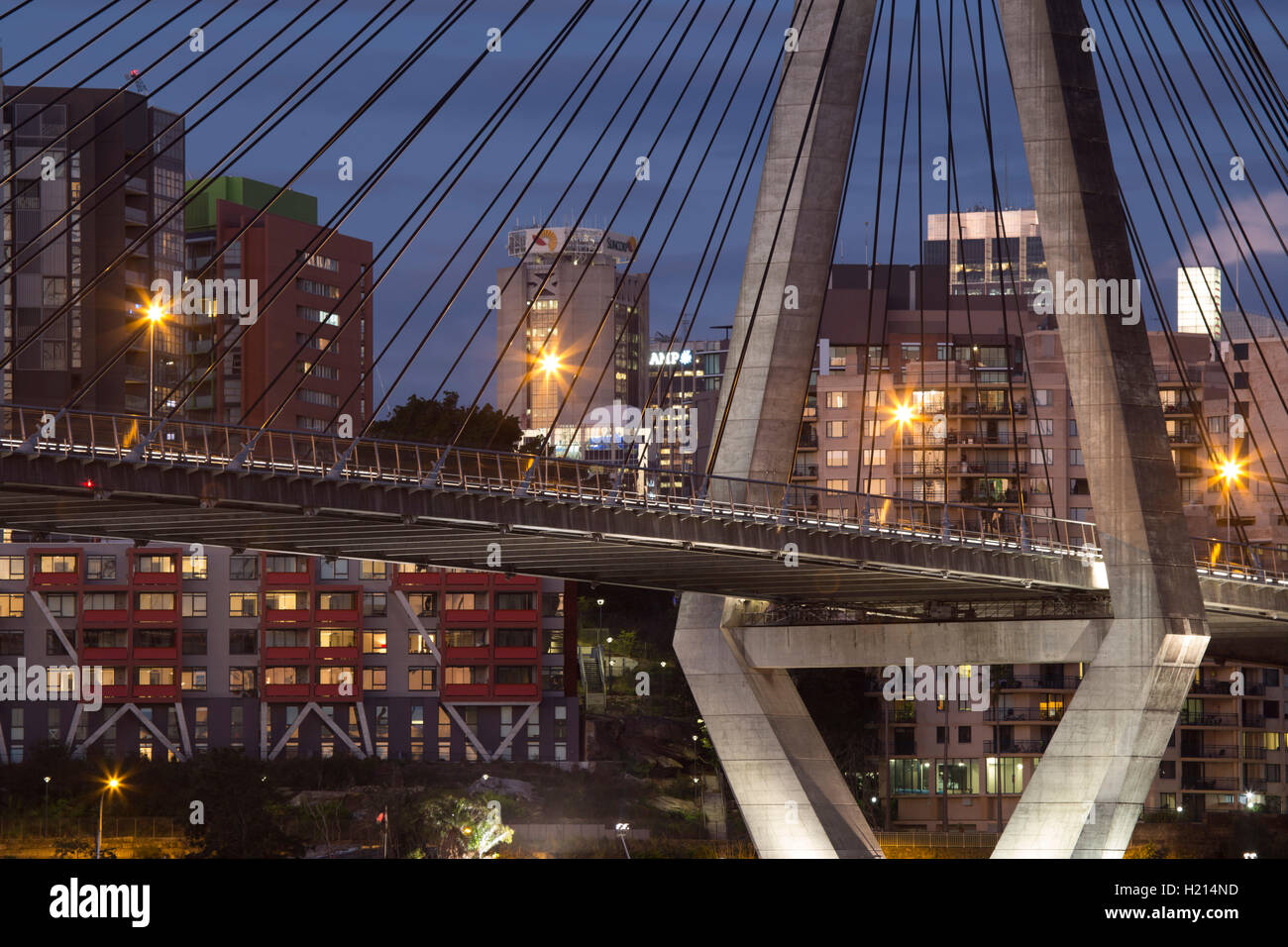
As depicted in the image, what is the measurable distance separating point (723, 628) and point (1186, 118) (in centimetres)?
1918

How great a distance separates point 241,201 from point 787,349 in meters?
87.5

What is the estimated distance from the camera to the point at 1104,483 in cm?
6269

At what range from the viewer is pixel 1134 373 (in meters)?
62.7

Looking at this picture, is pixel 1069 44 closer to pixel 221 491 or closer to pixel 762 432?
pixel 762 432

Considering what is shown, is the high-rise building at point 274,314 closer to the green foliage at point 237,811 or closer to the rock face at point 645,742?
the rock face at point 645,742

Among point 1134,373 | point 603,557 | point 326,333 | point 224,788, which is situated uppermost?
point 326,333

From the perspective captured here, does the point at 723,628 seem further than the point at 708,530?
Yes

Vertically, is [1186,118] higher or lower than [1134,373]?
higher

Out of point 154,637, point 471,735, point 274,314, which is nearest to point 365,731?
point 471,735

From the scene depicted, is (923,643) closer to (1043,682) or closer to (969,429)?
(1043,682)

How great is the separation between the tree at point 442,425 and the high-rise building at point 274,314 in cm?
1293

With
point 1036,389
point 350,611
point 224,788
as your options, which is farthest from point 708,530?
point 1036,389

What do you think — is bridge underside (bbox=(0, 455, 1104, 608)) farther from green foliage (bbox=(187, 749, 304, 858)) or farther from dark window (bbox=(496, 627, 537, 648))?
dark window (bbox=(496, 627, 537, 648))

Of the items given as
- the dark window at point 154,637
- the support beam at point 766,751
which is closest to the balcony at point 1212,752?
the support beam at point 766,751
